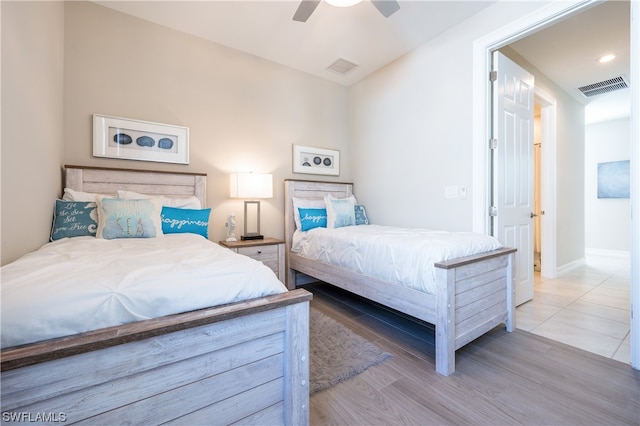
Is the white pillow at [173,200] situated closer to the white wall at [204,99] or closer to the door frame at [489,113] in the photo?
the white wall at [204,99]

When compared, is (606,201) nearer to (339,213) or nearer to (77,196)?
(339,213)

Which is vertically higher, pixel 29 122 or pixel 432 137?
pixel 432 137

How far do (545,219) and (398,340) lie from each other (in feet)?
10.5

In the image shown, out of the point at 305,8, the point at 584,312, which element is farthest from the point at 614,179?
the point at 305,8

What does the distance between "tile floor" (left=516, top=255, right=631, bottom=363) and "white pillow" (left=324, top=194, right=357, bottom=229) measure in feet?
6.09

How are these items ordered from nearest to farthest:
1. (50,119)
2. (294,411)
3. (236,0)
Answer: (294,411) → (50,119) → (236,0)

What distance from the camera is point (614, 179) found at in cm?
542

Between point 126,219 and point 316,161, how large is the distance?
93.2 inches

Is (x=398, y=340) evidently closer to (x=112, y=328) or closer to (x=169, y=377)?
(x=169, y=377)

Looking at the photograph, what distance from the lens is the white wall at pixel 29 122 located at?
4.19 ft

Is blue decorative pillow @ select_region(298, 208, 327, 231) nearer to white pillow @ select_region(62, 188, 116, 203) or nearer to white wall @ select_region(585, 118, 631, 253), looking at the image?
white pillow @ select_region(62, 188, 116, 203)

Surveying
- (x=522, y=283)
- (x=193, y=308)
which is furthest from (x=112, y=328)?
(x=522, y=283)

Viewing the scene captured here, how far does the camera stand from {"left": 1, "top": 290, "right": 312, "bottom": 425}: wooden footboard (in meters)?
0.70

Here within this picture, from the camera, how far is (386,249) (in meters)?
2.05
